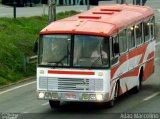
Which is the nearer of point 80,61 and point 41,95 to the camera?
point 80,61

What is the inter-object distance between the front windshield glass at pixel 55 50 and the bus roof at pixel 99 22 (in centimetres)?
21

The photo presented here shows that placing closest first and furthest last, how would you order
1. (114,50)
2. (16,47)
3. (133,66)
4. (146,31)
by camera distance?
1. (114,50)
2. (133,66)
3. (146,31)
4. (16,47)

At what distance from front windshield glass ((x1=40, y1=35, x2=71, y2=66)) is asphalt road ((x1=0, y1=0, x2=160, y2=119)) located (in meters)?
1.58

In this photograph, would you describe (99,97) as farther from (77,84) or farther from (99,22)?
(99,22)

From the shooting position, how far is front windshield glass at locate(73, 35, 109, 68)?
23.0 meters

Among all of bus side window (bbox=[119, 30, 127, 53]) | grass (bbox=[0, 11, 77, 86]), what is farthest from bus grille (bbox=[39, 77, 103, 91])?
grass (bbox=[0, 11, 77, 86])

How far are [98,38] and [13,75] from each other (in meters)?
9.82

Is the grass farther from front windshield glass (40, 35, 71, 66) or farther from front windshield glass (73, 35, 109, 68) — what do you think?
front windshield glass (73, 35, 109, 68)

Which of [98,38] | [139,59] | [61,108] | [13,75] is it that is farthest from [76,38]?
[13,75]

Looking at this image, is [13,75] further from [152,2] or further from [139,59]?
[152,2]

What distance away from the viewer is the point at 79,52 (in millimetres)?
23125

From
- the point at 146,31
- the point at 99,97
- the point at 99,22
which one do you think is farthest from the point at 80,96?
the point at 146,31

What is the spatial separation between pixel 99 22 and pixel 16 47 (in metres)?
11.8

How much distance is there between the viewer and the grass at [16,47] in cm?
3262
